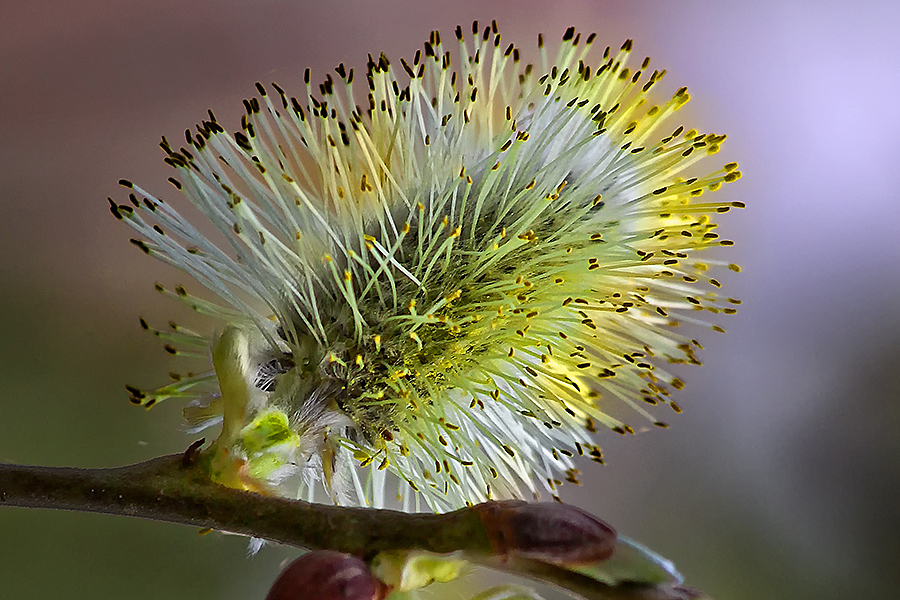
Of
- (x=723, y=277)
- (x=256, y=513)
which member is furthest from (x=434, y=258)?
(x=723, y=277)

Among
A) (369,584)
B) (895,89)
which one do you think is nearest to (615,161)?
(369,584)

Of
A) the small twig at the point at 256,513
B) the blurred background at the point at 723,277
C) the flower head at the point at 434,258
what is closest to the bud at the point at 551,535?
the small twig at the point at 256,513

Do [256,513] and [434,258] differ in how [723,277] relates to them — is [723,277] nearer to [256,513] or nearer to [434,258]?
[434,258]

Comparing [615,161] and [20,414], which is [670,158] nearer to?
[615,161]

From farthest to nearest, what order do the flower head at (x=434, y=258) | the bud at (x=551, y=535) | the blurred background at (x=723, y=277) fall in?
1. the blurred background at (x=723, y=277)
2. the flower head at (x=434, y=258)
3. the bud at (x=551, y=535)

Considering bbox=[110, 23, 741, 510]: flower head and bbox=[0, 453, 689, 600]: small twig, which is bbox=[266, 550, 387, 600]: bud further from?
bbox=[110, 23, 741, 510]: flower head

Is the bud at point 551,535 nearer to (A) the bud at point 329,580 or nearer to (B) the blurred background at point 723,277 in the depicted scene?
(A) the bud at point 329,580
